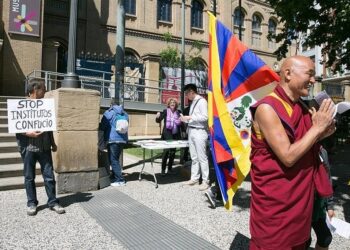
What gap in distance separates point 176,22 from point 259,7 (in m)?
10.4

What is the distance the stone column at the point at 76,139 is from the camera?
22.1 ft

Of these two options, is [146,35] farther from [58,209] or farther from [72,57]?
[58,209]

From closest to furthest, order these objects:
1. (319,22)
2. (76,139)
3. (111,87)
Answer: (76,139) < (319,22) < (111,87)

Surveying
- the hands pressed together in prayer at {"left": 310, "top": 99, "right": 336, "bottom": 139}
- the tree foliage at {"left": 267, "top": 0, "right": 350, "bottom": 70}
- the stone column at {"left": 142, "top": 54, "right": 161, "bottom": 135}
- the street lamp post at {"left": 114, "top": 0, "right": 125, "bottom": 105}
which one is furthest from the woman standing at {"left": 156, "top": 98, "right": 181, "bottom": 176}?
the stone column at {"left": 142, "top": 54, "right": 161, "bottom": 135}

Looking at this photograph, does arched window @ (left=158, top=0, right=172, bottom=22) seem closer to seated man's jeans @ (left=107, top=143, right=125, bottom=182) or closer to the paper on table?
seated man's jeans @ (left=107, top=143, right=125, bottom=182)

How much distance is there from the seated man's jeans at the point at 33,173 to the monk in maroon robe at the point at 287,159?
12.9 ft

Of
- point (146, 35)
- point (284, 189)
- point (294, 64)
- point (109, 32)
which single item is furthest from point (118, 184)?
point (146, 35)

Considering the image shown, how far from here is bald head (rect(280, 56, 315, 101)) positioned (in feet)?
7.84

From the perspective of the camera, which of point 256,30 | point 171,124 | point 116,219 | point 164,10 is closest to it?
point 116,219

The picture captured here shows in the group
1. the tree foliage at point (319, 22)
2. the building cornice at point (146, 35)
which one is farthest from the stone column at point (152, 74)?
the tree foliage at point (319, 22)

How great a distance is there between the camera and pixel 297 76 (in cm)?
240

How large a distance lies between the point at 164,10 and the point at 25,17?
12.3m

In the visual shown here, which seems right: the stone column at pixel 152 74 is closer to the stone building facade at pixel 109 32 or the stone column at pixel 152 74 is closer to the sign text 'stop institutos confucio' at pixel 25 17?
the stone building facade at pixel 109 32

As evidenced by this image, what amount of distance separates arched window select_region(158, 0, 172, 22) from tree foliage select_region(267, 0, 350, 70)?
17691 mm
